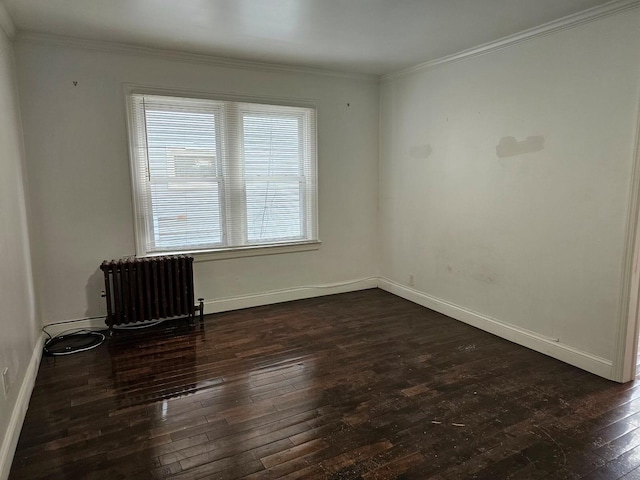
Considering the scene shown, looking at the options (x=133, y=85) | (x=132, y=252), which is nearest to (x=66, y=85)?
(x=133, y=85)

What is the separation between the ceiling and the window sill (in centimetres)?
197

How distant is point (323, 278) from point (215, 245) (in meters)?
1.40

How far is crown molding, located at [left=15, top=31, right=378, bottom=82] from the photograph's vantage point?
3438 mm

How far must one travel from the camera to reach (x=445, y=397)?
2.70 meters

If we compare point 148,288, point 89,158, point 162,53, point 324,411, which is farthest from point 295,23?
point 324,411

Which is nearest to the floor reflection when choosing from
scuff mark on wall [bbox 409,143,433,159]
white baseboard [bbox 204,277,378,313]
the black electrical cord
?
the black electrical cord

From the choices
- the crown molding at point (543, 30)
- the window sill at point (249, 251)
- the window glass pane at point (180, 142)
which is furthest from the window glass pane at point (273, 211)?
the crown molding at point (543, 30)

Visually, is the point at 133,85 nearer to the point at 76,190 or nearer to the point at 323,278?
the point at 76,190

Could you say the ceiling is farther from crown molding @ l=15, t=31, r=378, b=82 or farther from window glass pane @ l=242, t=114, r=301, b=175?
window glass pane @ l=242, t=114, r=301, b=175

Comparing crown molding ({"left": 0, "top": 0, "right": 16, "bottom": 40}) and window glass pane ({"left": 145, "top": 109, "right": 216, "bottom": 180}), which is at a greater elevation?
crown molding ({"left": 0, "top": 0, "right": 16, "bottom": 40})

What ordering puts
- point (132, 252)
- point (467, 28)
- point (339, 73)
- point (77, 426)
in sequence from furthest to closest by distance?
point (339, 73), point (132, 252), point (467, 28), point (77, 426)

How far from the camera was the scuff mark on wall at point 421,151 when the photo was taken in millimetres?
4434

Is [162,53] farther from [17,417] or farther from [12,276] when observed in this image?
[17,417]

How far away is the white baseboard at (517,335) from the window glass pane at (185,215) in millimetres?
2370
